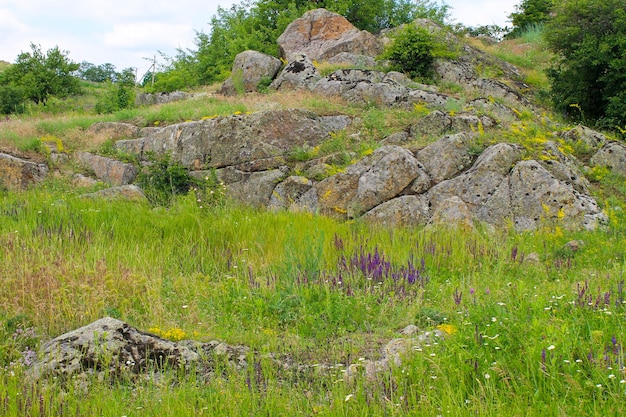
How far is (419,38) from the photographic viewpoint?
60.2ft

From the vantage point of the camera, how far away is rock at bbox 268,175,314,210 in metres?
11.0

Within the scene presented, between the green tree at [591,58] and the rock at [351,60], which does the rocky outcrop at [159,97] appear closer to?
the rock at [351,60]

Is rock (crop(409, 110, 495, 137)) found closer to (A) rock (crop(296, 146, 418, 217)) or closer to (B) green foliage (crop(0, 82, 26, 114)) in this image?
(A) rock (crop(296, 146, 418, 217))

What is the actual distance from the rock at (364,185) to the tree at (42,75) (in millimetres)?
20704

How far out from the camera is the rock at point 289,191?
11016 millimetres

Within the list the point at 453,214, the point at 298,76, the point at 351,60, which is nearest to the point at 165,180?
the point at 453,214

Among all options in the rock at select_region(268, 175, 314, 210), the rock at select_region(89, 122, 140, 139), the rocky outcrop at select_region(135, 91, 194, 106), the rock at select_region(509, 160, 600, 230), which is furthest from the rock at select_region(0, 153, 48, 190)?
the rock at select_region(509, 160, 600, 230)

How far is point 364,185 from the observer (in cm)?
1055

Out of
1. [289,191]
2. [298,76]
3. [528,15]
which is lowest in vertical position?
[289,191]

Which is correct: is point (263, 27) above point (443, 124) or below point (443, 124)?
above

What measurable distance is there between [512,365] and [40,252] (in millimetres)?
5181

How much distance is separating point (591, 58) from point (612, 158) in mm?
5360

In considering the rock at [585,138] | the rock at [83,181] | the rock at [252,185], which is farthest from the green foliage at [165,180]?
the rock at [585,138]

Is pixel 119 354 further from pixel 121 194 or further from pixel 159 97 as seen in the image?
pixel 159 97
